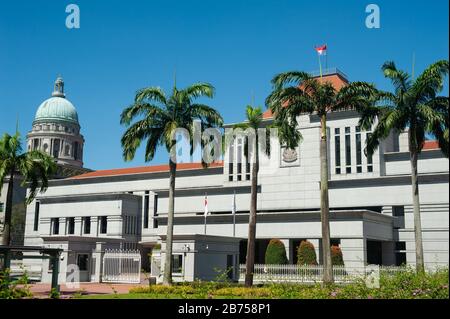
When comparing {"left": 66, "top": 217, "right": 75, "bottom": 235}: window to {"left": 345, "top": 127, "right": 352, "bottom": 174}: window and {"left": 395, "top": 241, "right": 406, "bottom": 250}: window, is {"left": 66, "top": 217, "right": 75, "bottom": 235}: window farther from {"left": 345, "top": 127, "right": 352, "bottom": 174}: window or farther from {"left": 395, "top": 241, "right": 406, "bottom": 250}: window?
{"left": 395, "top": 241, "right": 406, "bottom": 250}: window

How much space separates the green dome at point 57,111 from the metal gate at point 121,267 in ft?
220

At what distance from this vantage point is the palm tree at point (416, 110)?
2916 cm

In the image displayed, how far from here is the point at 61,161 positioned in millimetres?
97688

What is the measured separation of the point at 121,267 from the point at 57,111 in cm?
7032

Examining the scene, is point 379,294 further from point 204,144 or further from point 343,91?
point 204,144

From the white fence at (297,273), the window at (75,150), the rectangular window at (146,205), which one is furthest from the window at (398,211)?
the window at (75,150)

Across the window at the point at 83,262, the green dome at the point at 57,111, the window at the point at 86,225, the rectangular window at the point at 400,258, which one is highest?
the green dome at the point at 57,111

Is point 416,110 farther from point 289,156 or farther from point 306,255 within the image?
point 289,156

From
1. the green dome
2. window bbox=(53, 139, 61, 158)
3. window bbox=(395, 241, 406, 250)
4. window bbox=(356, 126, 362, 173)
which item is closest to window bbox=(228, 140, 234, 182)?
window bbox=(356, 126, 362, 173)

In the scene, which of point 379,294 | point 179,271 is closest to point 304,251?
point 179,271

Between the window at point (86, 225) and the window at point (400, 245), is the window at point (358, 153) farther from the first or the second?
the window at point (86, 225)

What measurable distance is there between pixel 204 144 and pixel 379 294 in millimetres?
18460

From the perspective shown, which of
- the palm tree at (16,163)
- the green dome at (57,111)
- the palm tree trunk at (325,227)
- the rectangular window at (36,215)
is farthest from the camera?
the green dome at (57,111)

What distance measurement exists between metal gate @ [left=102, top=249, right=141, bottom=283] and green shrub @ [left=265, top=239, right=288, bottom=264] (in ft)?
33.8
